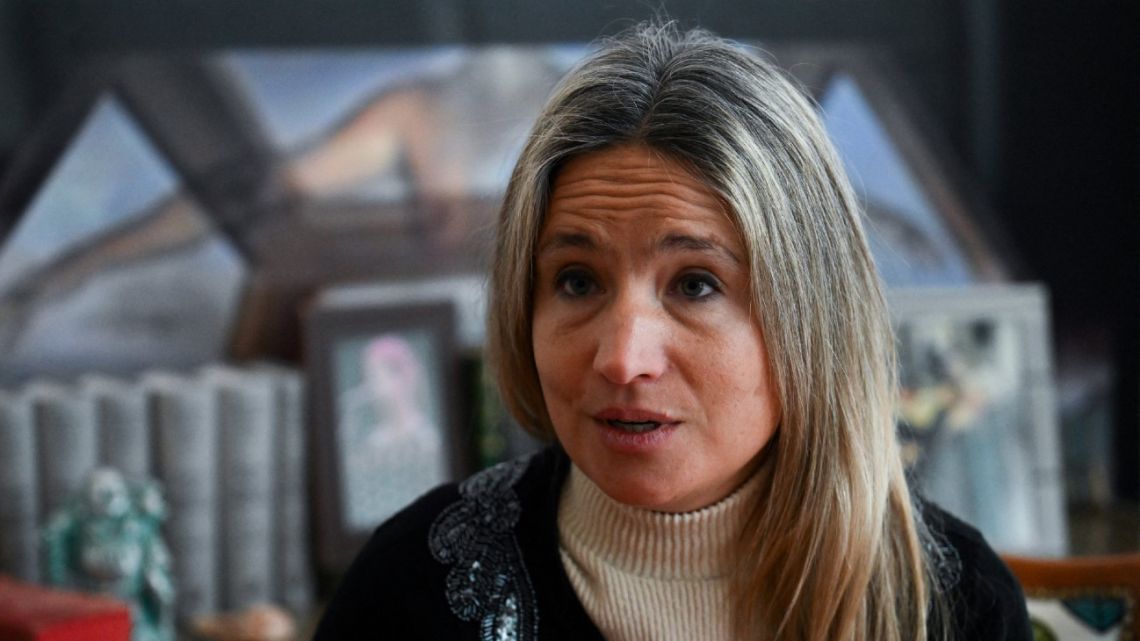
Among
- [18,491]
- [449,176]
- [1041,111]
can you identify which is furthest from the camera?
[1041,111]

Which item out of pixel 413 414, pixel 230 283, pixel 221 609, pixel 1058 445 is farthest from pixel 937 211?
pixel 221 609

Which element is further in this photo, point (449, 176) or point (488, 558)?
point (449, 176)

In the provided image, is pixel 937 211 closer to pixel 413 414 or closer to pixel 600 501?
pixel 413 414

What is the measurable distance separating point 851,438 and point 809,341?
10 cm

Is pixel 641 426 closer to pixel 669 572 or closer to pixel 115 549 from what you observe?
pixel 669 572

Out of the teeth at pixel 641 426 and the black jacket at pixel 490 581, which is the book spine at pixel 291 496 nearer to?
the black jacket at pixel 490 581

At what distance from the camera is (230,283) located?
295 centimetres

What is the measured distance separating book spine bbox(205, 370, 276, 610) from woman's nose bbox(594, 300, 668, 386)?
1.83 m

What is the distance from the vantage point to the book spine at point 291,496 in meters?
2.81

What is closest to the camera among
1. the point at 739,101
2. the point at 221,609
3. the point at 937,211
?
the point at 739,101

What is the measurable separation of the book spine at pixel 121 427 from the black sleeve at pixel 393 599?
5.17ft

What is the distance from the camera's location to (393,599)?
1.18 meters

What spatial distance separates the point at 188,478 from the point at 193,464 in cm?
3

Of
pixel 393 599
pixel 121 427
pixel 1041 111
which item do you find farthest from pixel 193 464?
pixel 1041 111
